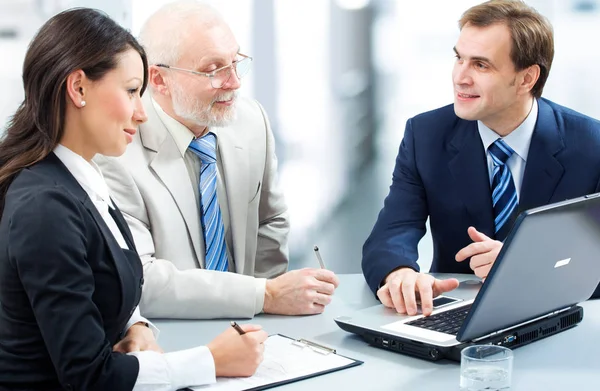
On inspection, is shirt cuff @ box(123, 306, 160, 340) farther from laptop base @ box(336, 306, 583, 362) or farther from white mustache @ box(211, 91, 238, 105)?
white mustache @ box(211, 91, 238, 105)

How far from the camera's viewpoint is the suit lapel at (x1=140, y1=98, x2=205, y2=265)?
2408 mm

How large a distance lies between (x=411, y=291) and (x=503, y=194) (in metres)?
0.70

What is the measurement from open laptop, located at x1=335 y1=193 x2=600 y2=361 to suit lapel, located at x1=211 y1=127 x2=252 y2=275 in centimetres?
72

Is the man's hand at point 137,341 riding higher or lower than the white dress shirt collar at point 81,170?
lower

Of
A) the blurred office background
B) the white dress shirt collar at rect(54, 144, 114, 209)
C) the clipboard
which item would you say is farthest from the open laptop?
the blurred office background

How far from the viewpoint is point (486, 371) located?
1507 millimetres

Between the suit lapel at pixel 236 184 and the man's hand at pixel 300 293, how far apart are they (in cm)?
49

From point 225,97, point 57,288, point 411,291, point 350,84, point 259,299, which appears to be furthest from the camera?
point 350,84

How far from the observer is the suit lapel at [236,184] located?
257cm

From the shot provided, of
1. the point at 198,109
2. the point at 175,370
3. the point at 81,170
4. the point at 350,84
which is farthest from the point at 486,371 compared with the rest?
the point at 350,84

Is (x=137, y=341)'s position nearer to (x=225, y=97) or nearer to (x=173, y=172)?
(x=173, y=172)

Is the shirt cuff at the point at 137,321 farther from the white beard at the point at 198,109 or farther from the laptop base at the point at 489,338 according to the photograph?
the white beard at the point at 198,109

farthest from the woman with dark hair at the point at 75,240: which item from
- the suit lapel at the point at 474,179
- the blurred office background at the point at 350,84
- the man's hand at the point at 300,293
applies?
the blurred office background at the point at 350,84

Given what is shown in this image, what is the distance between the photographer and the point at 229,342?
1.60 metres
